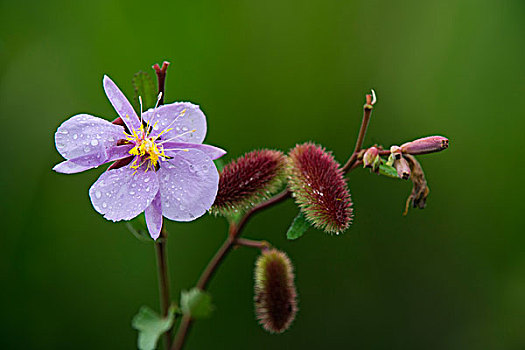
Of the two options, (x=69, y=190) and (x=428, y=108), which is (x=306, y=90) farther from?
(x=69, y=190)

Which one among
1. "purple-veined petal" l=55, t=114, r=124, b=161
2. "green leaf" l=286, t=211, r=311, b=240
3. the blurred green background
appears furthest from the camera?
the blurred green background

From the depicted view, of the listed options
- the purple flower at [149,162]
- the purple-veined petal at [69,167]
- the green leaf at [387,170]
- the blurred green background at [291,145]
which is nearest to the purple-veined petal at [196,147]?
the purple flower at [149,162]

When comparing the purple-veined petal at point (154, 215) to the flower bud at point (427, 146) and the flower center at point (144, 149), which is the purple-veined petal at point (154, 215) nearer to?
the flower center at point (144, 149)

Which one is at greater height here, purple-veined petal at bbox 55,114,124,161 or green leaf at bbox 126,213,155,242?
purple-veined petal at bbox 55,114,124,161

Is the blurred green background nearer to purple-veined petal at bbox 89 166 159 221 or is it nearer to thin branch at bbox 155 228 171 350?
thin branch at bbox 155 228 171 350

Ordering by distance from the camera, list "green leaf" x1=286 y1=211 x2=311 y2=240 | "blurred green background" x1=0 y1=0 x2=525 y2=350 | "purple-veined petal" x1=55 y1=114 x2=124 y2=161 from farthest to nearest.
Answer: "blurred green background" x1=0 y1=0 x2=525 y2=350, "green leaf" x1=286 y1=211 x2=311 y2=240, "purple-veined petal" x1=55 y1=114 x2=124 y2=161

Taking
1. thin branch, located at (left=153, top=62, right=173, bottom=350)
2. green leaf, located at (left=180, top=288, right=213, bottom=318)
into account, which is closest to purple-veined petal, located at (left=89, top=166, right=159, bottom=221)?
thin branch, located at (left=153, top=62, right=173, bottom=350)

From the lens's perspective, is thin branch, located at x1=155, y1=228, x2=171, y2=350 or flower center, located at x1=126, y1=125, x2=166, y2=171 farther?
thin branch, located at x1=155, y1=228, x2=171, y2=350
